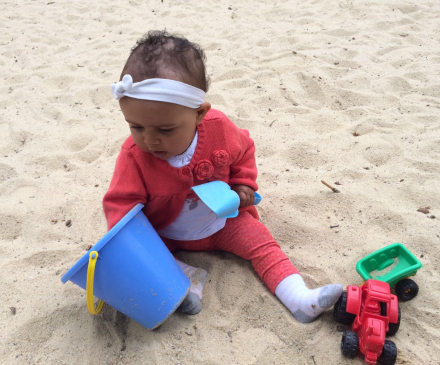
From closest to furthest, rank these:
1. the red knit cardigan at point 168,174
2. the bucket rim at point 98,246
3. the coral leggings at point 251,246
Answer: the bucket rim at point 98,246 < the red knit cardigan at point 168,174 < the coral leggings at point 251,246

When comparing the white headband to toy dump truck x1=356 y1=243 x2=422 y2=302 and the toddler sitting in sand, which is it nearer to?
the toddler sitting in sand

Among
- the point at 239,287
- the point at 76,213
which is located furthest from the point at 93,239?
the point at 239,287

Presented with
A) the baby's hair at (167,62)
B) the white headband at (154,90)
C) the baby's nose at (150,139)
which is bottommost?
the baby's nose at (150,139)

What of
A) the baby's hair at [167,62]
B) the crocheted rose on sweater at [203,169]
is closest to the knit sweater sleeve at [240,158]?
the crocheted rose on sweater at [203,169]

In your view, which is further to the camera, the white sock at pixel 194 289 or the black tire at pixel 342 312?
the white sock at pixel 194 289

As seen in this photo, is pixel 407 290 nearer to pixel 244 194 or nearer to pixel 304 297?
pixel 304 297

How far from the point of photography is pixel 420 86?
2.87 meters

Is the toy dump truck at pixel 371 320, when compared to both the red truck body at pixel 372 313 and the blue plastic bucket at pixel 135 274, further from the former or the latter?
the blue plastic bucket at pixel 135 274

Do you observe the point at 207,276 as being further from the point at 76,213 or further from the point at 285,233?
the point at 76,213

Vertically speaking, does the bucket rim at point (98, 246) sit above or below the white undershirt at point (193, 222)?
above

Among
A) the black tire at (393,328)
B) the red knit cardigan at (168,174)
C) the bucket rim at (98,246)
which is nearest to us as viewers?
the bucket rim at (98,246)

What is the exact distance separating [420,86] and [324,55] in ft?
2.63

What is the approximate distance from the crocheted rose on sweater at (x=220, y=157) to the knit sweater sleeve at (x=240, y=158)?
5cm

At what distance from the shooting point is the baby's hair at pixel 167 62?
1339 millimetres
